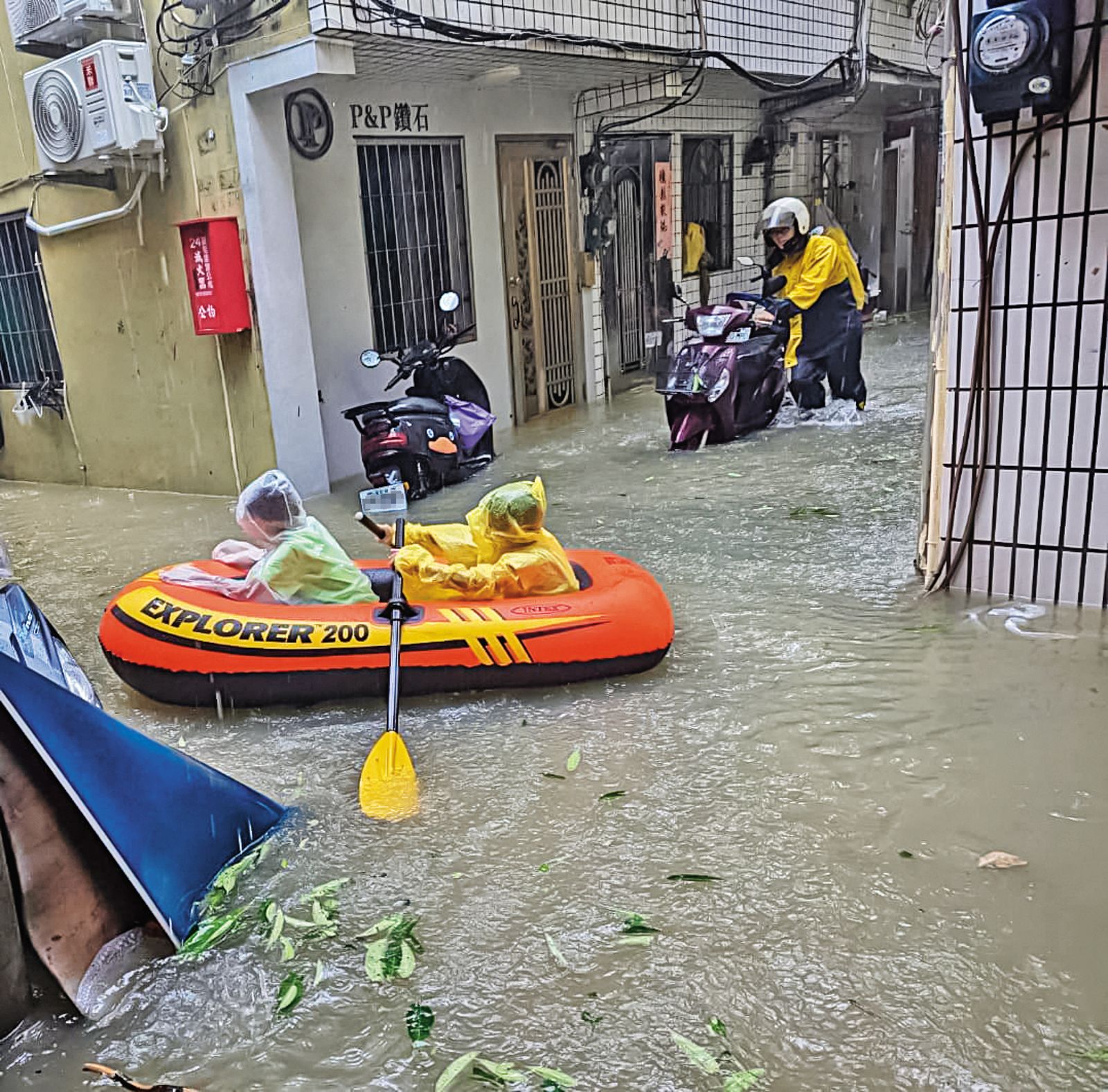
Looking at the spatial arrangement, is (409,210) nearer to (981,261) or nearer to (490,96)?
(490,96)

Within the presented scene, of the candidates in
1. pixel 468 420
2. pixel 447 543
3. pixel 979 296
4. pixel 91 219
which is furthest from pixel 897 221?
pixel 447 543

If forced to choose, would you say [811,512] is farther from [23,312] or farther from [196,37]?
[23,312]

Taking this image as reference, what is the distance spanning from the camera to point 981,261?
3885mm

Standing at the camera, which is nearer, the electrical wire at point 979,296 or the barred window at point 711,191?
the electrical wire at point 979,296

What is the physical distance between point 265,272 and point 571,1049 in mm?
5330

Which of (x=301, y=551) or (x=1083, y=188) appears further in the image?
(x=301, y=551)

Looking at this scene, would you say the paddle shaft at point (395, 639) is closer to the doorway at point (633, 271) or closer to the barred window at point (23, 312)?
the barred window at point (23, 312)

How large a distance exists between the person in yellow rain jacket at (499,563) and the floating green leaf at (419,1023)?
1.79 meters

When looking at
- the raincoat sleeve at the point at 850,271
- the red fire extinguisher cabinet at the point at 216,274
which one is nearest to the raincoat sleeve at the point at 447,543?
the red fire extinguisher cabinet at the point at 216,274

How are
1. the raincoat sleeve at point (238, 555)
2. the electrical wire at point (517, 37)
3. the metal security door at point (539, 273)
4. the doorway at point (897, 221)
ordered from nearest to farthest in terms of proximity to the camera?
the raincoat sleeve at point (238, 555)
the electrical wire at point (517, 37)
the metal security door at point (539, 273)
the doorway at point (897, 221)

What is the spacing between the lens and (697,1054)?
2.11 meters

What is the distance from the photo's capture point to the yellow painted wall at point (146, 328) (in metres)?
6.45

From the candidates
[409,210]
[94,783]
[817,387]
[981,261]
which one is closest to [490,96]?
[409,210]

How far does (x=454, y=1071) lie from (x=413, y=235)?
6.57m
